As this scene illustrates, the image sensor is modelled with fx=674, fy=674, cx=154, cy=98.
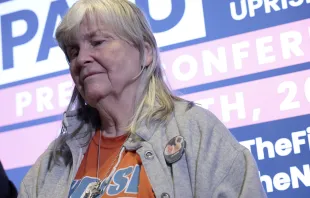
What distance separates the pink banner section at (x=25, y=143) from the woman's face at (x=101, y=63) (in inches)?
35.0

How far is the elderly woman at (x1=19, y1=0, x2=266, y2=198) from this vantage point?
4.60 feet

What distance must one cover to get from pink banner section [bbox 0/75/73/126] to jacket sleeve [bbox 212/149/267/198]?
1.12 m

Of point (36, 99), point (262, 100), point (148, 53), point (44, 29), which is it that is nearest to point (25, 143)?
point (36, 99)

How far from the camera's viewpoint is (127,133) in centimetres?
153

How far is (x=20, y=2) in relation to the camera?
106 inches

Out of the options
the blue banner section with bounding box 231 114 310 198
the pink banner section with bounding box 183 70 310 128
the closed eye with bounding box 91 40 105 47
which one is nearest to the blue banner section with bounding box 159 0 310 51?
the pink banner section with bounding box 183 70 310 128

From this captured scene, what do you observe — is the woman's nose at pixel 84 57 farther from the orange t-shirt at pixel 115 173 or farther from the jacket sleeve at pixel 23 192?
the jacket sleeve at pixel 23 192

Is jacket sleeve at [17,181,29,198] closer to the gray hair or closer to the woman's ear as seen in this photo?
the gray hair

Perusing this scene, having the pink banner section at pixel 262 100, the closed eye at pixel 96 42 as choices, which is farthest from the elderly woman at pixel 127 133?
the pink banner section at pixel 262 100

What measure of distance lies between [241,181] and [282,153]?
0.69m

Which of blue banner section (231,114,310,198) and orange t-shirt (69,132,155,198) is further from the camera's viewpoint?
blue banner section (231,114,310,198)

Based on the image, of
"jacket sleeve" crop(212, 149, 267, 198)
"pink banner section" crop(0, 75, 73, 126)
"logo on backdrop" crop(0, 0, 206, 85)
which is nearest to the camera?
"jacket sleeve" crop(212, 149, 267, 198)

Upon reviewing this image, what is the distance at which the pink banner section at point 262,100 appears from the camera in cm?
210

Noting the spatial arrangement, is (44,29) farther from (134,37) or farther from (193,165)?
(193,165)
